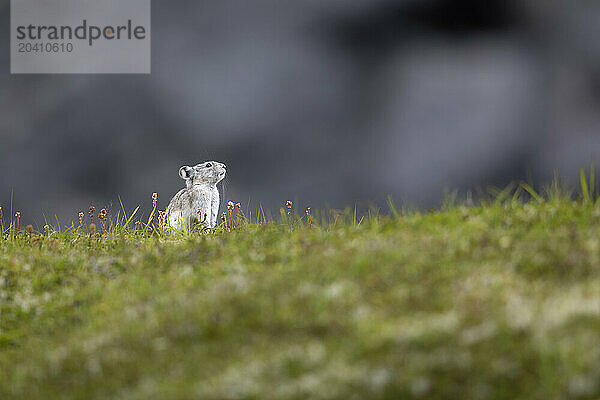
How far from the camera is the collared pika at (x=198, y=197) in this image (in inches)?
778

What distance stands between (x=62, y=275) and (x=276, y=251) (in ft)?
15.2

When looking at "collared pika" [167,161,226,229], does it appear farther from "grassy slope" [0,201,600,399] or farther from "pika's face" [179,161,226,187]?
"grassy slope" [0,201,600,399]

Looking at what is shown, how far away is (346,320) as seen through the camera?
825 centimetres

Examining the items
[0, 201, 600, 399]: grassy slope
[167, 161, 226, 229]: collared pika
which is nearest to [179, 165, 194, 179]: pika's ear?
[167, 161, 226, 229]: collared pika

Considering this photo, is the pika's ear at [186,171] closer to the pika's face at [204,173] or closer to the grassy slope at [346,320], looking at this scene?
the pika's face at [204,173]

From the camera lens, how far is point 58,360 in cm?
871

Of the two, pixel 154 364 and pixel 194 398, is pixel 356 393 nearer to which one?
pixel 194 398

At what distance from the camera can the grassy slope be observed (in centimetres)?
704

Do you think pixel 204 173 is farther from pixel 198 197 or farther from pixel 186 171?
pixel 198 197

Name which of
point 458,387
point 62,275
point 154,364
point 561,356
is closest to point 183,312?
point 154,364

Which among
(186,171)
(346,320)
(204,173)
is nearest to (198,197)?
(204,173)

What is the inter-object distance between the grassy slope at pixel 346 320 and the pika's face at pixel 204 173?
7957 mm

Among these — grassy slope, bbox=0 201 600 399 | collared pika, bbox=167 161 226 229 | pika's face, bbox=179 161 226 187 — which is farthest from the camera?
pika's face, bbox=179 161 226 187

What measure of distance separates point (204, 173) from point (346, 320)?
13158 mm
